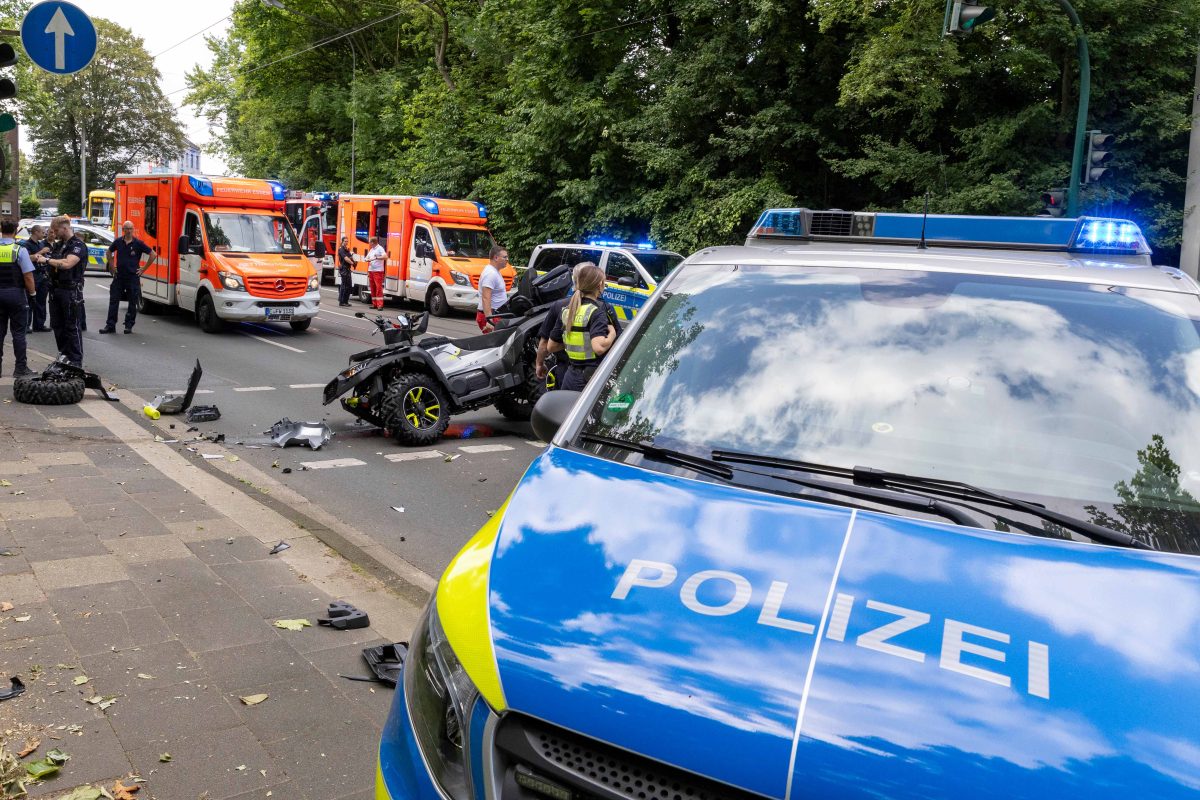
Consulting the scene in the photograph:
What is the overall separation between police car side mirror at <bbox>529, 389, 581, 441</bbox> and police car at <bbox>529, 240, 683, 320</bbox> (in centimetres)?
1369

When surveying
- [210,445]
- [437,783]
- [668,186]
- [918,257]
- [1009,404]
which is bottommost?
[210,445]

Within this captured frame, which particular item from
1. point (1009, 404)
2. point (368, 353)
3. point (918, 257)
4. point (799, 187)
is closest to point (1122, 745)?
point (1009, 404)

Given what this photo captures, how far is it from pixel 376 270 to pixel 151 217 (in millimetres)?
6461

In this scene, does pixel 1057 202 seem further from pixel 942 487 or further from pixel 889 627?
pixel 889 627

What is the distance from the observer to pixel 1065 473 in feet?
8.73

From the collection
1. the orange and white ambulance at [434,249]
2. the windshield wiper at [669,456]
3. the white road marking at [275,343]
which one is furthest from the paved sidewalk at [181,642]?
the orange and white ambulance at [434,249]

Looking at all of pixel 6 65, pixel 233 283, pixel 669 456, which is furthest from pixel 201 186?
pixel 669 456

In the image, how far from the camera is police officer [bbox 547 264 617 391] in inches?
323

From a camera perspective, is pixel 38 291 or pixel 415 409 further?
pixel 38 291

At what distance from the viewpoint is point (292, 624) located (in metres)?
4.94

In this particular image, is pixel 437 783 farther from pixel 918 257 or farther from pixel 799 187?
pixel 799 187

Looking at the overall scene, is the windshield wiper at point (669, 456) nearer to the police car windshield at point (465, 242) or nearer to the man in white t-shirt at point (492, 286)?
the man in white t-shirt at point (492, 286)

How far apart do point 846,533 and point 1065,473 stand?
78 centimetres

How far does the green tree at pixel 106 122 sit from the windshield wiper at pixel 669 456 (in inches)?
3277
